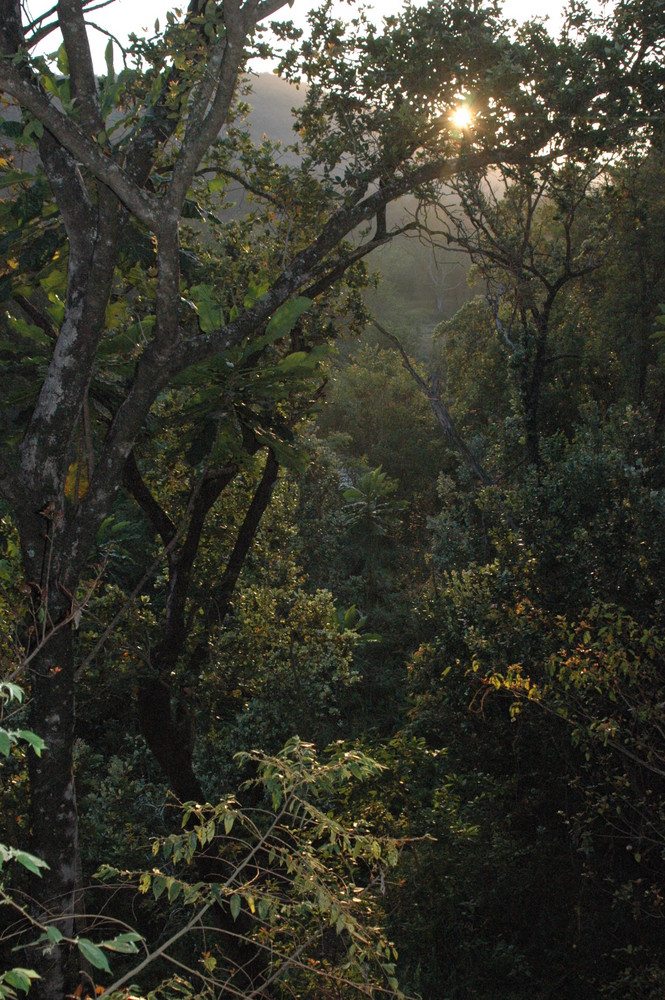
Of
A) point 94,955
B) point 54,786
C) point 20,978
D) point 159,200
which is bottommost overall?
point 54,786

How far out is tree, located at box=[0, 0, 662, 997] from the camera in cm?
404

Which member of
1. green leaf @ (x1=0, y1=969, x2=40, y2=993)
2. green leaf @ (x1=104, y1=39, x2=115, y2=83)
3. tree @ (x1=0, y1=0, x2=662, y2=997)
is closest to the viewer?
green leaf @ (x1=0, y1=969, x2=40, y2=993)

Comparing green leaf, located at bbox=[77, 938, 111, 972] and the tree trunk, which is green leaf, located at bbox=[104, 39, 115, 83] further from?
green leaf, located at bbox=[77, 938, 111, 972]

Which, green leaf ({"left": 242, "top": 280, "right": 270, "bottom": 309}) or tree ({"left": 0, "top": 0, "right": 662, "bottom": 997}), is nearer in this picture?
tree ({"left": 0, "top": 0, "right": 662, "bottom": 997})

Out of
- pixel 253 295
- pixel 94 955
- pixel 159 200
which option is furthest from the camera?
pixel 253 295

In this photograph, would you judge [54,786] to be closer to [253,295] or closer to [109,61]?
[253,295]

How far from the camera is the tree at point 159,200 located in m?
4.04

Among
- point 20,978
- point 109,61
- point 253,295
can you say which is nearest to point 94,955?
point 20,978

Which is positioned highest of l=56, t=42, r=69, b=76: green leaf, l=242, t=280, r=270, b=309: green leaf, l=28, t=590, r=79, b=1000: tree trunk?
l=56, t=42, r=69, b=76: green leaf

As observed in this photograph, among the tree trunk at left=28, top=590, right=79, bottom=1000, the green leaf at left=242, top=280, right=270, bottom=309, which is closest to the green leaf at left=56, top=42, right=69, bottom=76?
the green leaf at left=242, top=280, right=270, bottom=309

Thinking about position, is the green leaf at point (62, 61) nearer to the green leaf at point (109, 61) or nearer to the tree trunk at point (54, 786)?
the green leaf at point (109, 61)

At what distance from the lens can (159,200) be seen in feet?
13.6

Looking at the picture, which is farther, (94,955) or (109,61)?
(109,61)

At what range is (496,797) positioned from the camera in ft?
23.0
